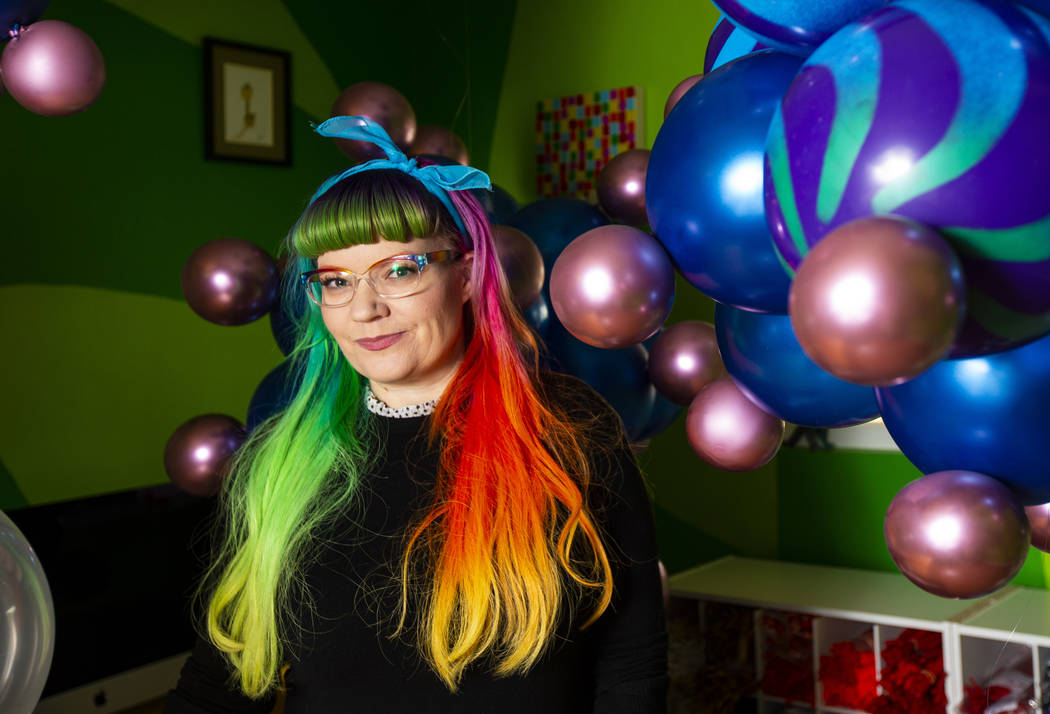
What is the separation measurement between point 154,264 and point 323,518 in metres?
1.81

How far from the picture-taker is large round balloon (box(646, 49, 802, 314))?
2.56 ft

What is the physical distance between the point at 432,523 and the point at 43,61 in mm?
825

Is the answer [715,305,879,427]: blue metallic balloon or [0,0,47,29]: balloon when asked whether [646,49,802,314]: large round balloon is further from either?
[0,0,47,29]: balloon

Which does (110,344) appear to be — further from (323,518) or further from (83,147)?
(323,518)

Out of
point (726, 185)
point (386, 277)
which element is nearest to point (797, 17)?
point (726, 185)

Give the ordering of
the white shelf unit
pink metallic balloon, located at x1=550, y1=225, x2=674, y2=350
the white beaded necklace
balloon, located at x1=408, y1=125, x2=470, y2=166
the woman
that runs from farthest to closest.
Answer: the white shelf unit
balloon, located at x1=408, y1=125, x2=470, y2=166
the white beaded necklace
the woman
pink metallic balloon, located at x1=550, y1=225, x2=674, y2=350

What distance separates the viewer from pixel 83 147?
9.09 feet

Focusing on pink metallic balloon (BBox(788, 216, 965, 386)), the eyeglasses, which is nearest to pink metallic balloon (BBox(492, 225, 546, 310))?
the eyeglasses

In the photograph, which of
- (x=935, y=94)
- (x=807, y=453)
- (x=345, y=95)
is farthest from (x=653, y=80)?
(x=935, y=94)

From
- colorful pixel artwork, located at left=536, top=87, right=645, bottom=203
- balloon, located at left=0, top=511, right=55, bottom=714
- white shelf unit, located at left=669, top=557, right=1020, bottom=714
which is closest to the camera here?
balloon, located at left=0, top=511, right=55, bottom=714

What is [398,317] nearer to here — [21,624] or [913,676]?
[21,624]

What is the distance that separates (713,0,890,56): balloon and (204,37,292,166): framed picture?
8.45ft

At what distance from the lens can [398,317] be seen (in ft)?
4.32

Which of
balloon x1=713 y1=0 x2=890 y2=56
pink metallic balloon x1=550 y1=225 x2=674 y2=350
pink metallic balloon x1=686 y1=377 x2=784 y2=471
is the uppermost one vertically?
balloon x1=713 y1=0 x2=890 y2=56
